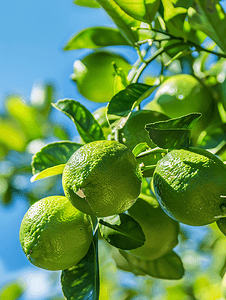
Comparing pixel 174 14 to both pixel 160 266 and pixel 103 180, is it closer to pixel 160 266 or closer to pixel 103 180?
pixel 103 180

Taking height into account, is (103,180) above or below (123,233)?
above

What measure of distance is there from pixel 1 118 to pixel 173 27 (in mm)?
1202

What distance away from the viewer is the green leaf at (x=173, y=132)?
0.68m

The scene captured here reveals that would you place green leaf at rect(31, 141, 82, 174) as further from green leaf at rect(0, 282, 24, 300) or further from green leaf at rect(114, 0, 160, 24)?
green leaf at rect(0, 282, 24, 300)

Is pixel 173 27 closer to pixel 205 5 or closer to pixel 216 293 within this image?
pixel 205 5

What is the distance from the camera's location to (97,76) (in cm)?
124

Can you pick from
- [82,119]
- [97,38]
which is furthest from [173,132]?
[97,38]

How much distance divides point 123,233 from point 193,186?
0.22 meters

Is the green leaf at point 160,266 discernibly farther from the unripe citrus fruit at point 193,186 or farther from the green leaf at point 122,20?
the green leaf at point 122,20

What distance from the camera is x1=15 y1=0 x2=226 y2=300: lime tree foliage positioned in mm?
667

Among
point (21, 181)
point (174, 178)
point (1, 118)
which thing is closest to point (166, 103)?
point (174, 178)

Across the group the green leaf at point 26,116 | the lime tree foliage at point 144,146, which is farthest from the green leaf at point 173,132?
the green leaf at point 26,116

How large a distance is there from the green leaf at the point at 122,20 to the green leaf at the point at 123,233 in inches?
22.2

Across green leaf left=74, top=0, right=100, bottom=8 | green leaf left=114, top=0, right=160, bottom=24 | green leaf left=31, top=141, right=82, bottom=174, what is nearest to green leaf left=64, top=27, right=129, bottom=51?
green leaf left=74, top=0, right=100, bottom=8
